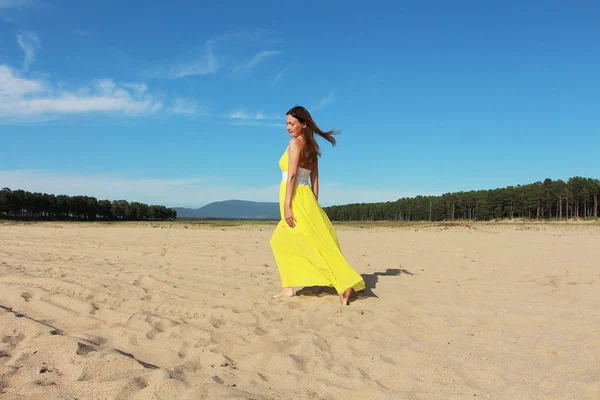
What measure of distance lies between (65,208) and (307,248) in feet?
306

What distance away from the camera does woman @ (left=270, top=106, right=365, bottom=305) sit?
578 centimetres

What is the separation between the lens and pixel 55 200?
84500mm

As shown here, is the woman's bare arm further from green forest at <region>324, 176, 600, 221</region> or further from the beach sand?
green forest at <region>324, 176, 600, 221</region>

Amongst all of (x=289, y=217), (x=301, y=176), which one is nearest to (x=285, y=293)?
(x=289, y=217)

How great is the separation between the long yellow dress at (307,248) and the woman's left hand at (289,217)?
5cm

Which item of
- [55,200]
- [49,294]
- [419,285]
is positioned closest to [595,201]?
[419,285]

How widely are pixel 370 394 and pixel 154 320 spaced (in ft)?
8.91

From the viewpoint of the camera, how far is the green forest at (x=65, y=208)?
242 feet

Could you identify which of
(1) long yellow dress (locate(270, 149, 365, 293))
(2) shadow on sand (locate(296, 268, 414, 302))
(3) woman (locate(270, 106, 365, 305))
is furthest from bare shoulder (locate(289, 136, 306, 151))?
(2) shadow on sand (locate(296, 268, 414, 302))

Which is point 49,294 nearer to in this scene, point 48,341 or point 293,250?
point 48,341

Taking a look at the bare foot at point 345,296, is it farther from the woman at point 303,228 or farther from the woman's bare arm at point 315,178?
the woman's bare arm at point 315,178

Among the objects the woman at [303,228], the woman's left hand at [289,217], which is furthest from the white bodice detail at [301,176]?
the woman's left hand at [289,217]

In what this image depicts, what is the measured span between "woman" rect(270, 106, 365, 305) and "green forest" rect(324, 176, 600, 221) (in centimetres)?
7724

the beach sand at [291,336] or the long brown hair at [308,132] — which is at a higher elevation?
the long brown hair at [308,132]
